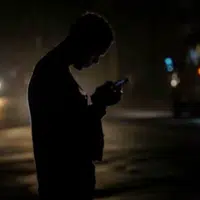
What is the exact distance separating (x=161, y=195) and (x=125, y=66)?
4393 centimetres

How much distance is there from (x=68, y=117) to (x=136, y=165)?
9157 mm

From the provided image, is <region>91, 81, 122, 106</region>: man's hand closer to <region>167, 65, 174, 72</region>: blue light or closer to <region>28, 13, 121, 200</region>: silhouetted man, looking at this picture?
<region>28, 13, 121, 200</region>: silhouetted man

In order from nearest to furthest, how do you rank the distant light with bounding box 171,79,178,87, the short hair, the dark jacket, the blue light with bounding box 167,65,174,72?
1. the dark jacket
2. the short hair
3. the distant light with bounding box 171,79,178,87
4. the blue light with bounding box 167,65,174,72

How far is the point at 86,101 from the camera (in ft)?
10.1

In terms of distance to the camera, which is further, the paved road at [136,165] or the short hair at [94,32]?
the paved road at [136,165]

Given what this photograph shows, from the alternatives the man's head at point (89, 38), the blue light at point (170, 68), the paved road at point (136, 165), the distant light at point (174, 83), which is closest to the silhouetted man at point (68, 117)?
the man's head at point (89, 38)

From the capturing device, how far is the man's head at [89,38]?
3125mm

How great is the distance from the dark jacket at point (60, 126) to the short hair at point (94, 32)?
16 centimetres

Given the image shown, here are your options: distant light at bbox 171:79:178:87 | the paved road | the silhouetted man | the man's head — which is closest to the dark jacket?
the silhouetted man

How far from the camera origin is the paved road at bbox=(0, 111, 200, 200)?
9.43m

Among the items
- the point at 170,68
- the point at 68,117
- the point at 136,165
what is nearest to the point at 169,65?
the point at 170,68

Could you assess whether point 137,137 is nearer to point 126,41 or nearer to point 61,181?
point 61,181

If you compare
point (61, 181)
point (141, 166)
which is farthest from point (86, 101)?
point (141, 166)

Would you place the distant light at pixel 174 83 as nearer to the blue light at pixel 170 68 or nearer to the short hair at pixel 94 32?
the blue light at pixel 170 68
